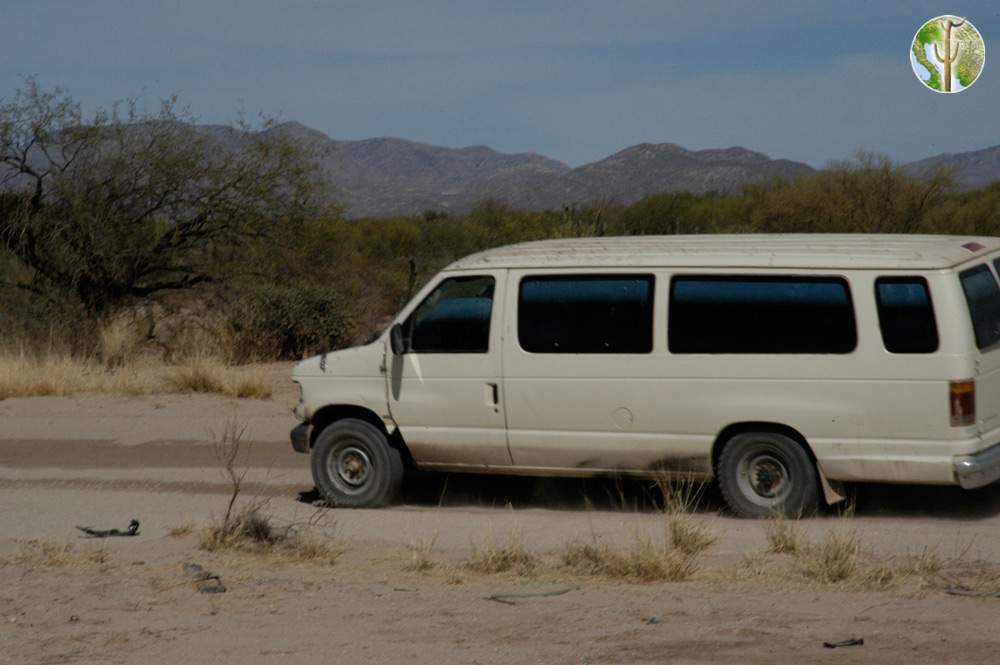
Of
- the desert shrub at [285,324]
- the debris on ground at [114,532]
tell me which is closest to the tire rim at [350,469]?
the debris on ground at [114,532]

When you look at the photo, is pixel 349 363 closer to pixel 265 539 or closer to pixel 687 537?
pixel 265 539

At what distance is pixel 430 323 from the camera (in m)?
10.8

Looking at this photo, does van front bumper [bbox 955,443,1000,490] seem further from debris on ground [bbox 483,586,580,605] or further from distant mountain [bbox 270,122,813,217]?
distant mountain [bbox 270,122,813,217]

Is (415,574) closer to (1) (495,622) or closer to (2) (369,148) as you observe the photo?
(1) (495,622)

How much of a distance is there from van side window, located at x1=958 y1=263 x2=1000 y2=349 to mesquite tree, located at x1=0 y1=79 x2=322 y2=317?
56.4ft

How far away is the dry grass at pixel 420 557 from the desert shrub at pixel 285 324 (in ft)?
42.9

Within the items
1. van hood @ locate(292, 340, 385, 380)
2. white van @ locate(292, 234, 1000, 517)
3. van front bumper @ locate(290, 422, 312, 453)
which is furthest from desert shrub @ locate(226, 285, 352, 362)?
white van @ locate(292, 234, 1000, 517)

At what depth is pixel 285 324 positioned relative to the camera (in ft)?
73.5

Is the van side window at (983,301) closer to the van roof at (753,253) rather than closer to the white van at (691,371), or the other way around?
the white van at (691,371)

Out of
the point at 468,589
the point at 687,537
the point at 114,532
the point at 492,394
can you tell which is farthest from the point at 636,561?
the point at 114,532

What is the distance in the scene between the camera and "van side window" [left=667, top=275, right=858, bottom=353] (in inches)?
382

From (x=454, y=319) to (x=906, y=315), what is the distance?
3350 millimetres

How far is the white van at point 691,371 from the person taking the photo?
9.46m

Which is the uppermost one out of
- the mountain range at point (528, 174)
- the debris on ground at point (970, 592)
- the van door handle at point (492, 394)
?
the mountain range at point (528, 174)
